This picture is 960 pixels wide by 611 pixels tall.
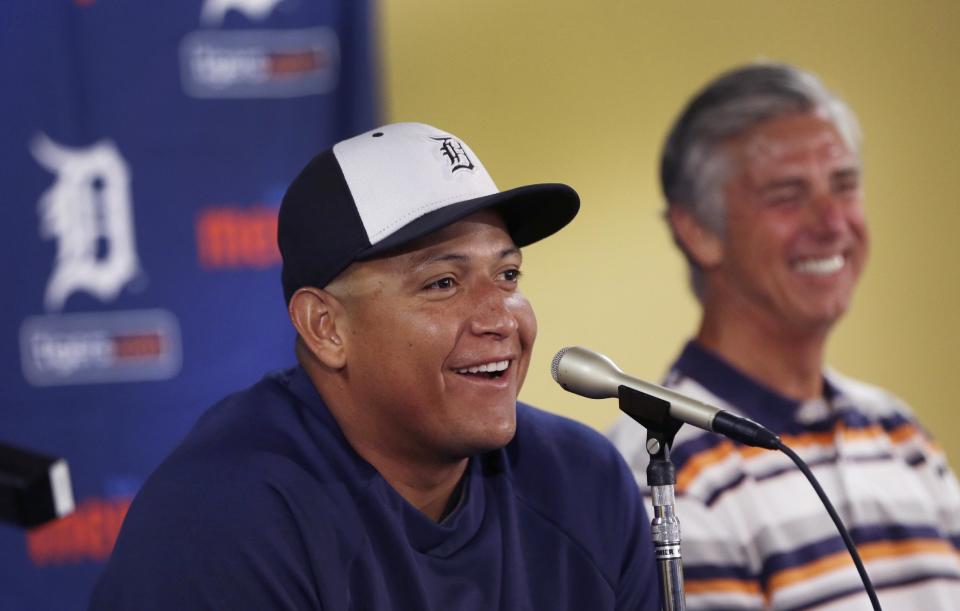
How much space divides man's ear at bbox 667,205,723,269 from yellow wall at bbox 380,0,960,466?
70 millimetres

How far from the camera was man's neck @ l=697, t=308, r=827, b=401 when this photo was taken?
3.06m

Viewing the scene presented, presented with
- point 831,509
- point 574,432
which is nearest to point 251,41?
point 574,432

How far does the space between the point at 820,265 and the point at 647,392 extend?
174cm

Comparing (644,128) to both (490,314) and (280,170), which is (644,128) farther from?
(490,314)

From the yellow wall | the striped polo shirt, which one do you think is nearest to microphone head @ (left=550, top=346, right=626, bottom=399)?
the striped polo shirt

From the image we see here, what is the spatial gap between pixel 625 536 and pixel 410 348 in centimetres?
53

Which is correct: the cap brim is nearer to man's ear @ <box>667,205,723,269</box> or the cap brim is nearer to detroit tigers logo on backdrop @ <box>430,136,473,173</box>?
detroit tigers logo on backdrop @ <box>430,136,473,173</box>

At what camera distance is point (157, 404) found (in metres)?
3.22

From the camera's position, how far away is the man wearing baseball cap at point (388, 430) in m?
1.65

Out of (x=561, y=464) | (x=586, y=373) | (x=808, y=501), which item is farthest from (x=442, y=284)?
(x=808, y=501)

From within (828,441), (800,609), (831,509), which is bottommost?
(800,609)

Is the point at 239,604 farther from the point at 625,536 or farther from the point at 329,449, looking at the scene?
the point at 625,536

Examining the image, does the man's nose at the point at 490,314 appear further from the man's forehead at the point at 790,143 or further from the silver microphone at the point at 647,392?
the man's forehead at the point at 790,143

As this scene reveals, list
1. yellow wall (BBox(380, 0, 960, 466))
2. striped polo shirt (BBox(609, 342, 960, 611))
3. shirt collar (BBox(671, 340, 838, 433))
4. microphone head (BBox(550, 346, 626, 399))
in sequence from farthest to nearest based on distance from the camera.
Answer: yellow wall (BBox(380, 0, 960, 466))
shirt collar (BBox(671, 340, 838, 433))
striped polo shirt (BBox(609, 342, 960, 611))
microphone head (BBox(550, 346, 626, 399))
